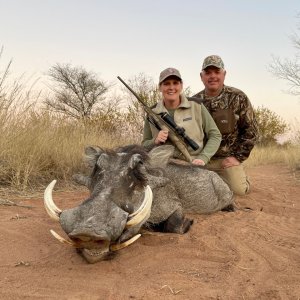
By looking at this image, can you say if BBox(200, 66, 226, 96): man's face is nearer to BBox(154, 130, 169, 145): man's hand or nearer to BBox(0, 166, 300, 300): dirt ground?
BBox(154, 130, 169, 145): man's hand

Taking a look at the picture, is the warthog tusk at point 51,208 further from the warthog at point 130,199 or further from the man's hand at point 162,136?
the man's hand at point 162,136

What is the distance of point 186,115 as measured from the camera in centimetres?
474

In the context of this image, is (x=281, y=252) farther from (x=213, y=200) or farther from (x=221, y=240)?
(x=213, y=200)

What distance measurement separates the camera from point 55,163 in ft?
20.8

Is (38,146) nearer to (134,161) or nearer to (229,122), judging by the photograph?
(229,122)

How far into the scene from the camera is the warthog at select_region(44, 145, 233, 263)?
98.0 inches

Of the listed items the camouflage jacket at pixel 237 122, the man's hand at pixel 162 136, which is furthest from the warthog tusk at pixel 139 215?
the camouflage jacket at pixel 237 122

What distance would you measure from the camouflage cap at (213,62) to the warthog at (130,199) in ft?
6.01

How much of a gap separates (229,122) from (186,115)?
118cm

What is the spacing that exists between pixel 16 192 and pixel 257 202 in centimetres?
307

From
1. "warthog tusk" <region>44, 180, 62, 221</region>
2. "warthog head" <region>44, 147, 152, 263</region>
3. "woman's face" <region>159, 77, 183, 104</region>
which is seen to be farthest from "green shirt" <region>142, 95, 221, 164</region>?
"warthog tusk" <region>44, 180, 62, 221</region>

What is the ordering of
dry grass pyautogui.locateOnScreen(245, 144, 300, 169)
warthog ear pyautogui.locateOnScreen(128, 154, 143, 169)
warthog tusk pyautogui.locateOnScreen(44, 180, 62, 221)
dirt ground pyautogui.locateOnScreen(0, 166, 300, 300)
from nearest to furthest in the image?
1. dirt ground pyautogui.locateOnScreen(0, 166, 300, 300)
2. warthog tusk pyautogui.locateOnScreen(44, 180, 62, 221)
3. warthog ear pyautogui.locateOnScreen(128, 154, 143, 169)
4. dry grass pyautogui.locateOnScreen(245, 144, 300, 169)

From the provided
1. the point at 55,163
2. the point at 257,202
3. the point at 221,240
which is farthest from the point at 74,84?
the point at 221,240

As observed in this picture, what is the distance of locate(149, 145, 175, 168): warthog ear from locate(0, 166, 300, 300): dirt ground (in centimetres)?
65
